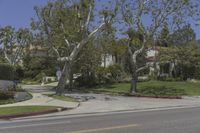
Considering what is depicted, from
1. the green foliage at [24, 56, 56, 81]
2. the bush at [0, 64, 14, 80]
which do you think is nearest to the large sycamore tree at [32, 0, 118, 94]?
the bush at [0, 64, 14, 80]

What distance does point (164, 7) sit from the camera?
4147 cm

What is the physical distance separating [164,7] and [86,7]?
26.4 feet

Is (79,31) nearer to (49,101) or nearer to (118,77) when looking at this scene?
(49,101)

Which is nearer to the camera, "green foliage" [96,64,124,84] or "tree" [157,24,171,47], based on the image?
"tree" [157,24,171,47]

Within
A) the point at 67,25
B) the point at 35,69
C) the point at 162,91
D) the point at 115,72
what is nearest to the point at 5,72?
the point at 67,25

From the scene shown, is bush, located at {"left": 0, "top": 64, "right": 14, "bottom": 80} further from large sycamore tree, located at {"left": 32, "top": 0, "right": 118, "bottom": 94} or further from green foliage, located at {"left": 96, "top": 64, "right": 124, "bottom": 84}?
green foliage, located at {"left": 96, "top": 64, "right": 124, "bottom": 84}

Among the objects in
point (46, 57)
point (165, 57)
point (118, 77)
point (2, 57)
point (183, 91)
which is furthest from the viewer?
point (2, 57)

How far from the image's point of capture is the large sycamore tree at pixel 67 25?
122ft

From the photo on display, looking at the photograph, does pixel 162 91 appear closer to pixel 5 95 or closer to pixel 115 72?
pixel 5 95

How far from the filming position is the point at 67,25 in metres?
39.8

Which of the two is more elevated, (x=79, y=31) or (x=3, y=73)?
(x=79, y=31)

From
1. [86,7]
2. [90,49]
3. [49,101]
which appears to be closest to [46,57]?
[90,49]

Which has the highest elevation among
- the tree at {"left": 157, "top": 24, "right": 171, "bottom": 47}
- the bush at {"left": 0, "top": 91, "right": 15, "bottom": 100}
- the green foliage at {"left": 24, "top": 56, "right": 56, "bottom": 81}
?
the tree at {"left": 157, "top": 24, "right": 171, "bottom": 47}

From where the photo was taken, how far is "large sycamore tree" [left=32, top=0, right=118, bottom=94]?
3706 cm
